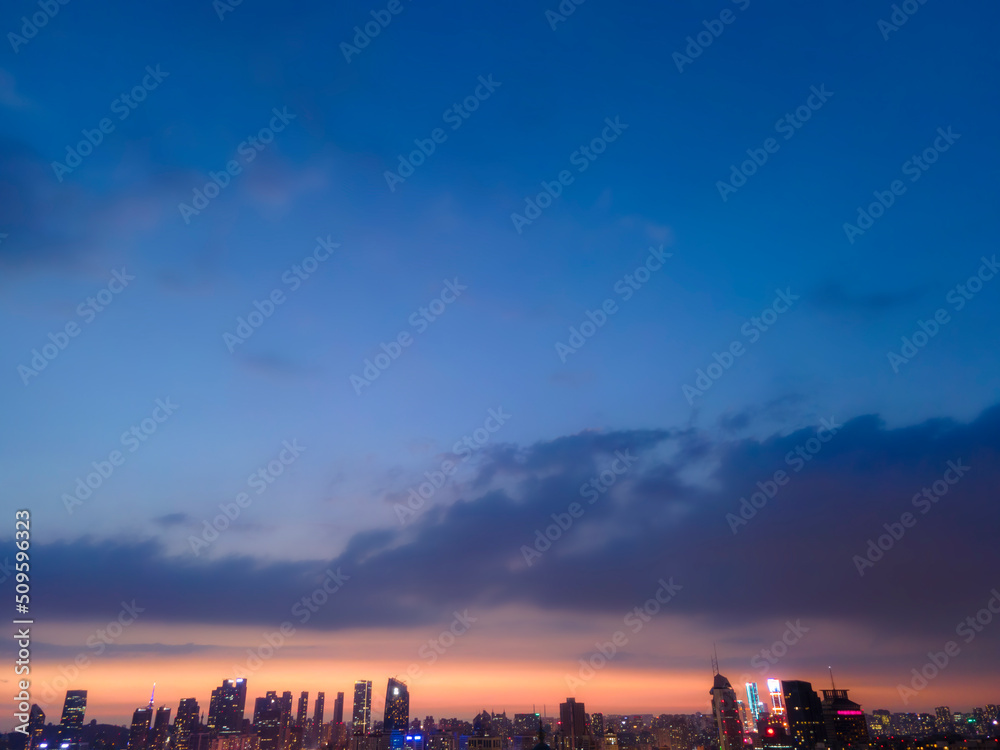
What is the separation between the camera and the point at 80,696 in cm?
17475

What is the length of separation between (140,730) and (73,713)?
27.9 meters

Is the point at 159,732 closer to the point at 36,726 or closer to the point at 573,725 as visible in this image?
the point at 36,726

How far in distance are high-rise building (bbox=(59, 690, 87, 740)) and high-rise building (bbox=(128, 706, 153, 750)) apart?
60.1ft

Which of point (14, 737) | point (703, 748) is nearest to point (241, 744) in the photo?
point (14, 737)

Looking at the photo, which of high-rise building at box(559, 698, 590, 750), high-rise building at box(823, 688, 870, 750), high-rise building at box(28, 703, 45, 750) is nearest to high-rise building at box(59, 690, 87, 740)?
high-rise building at box(28, 703, 45, 750)

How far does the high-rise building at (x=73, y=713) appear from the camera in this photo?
170m

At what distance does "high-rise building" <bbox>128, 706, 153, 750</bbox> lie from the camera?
183613 millimetres

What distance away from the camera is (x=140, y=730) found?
192875 millimetres

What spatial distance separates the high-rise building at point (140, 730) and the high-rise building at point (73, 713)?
18.3 metres

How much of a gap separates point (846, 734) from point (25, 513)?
238719mm

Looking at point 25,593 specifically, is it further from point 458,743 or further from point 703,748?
point 703,748

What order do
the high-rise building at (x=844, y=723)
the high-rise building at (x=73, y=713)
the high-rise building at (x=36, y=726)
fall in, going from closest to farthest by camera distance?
1. the high-rise building at (x=36, y=726)
2. the high-rise building at (x=73, y=713)
3. the high-rise building at (x=844, y=723)

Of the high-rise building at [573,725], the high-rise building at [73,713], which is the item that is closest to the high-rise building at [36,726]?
the high-rise building at [73,713]

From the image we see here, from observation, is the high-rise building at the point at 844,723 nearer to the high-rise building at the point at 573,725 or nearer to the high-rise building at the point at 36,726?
the high-rise building at the point at 573,725
